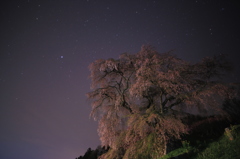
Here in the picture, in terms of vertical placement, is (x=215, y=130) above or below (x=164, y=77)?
below

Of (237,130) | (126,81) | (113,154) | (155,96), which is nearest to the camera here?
(237,130)

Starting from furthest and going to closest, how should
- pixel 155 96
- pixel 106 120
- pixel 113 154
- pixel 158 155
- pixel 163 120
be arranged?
1. pixel 155 96
2. pixel 106 120
3. pixel 113 154
4. pixel 158 155
5. pixel 163 120

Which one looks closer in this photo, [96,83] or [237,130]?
[237,130]

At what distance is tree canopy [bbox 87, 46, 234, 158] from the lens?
786 centimetres

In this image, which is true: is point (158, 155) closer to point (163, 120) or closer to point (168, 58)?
point (163, 120)

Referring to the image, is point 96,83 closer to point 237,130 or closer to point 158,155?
point 158,155

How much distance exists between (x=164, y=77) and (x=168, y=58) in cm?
224

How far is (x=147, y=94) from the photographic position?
10227 mm

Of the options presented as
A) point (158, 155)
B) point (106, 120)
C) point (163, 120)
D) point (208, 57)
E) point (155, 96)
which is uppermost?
point (208, 57)

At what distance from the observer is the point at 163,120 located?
7477mm

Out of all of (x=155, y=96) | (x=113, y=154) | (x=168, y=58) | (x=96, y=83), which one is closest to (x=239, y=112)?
(x=155, y=96)

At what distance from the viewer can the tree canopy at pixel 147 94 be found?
25.8 ft

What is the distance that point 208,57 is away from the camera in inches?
378

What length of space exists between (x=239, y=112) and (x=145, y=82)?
10734mm
